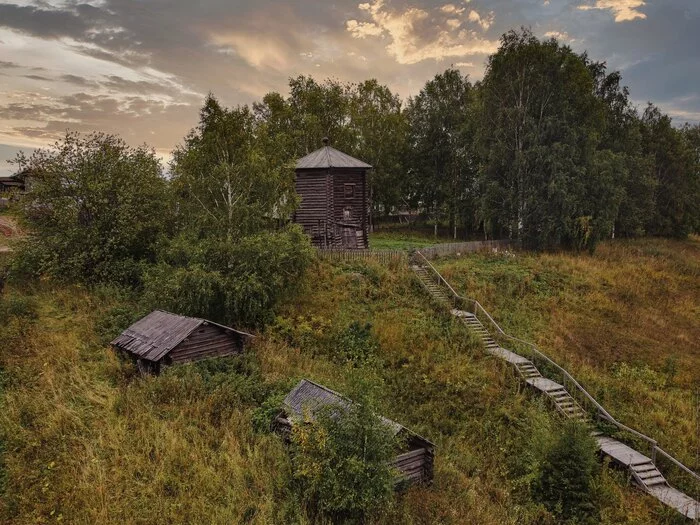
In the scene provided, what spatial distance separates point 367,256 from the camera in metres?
29.7

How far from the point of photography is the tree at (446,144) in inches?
1830

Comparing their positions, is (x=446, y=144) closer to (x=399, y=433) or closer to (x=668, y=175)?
(x=668, y=175)

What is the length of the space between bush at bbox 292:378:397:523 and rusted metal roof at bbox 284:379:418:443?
1.92 ft

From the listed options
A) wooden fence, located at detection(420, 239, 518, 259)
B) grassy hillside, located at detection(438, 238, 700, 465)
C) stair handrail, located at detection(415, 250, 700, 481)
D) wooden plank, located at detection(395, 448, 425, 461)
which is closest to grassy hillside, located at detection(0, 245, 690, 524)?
wooden plank, located at detection(395, 448, 425, 461)

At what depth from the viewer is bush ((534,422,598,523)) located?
44.2 feet

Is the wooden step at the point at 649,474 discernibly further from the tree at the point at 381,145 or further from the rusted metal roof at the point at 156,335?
the tree at the point at 381,145

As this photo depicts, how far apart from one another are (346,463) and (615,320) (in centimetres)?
2349

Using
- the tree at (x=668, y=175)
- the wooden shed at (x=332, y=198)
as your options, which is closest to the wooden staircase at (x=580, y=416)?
the wooden shed at (x=332, y=198)

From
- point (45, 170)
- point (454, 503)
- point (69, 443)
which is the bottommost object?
point (454, 503)

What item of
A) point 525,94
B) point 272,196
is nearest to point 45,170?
point 272,196

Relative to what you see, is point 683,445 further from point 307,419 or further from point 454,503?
point 307,419

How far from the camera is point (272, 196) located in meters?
23.6

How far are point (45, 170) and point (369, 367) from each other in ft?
69.1

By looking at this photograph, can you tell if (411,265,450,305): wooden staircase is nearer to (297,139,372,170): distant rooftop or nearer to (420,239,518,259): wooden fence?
(420,239,518,259): wooden fence
